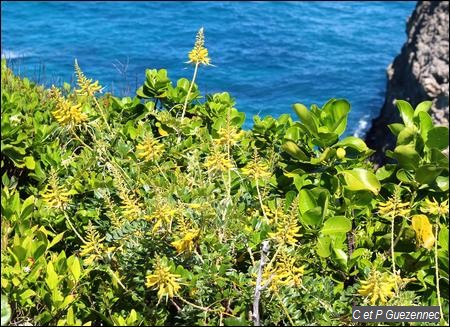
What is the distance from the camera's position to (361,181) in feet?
11.5

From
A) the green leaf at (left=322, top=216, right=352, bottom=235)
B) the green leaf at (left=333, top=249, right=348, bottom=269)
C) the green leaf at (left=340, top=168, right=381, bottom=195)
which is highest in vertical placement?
the green leaf at (left=340, top=168, right=381, bottom=195)

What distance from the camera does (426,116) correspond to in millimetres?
3619

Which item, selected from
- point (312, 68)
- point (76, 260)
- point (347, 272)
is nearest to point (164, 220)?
point (76, 260)

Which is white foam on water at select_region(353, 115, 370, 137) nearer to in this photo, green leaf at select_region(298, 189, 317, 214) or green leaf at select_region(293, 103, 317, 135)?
green leaf at select_region(293, 103, 317, 135)

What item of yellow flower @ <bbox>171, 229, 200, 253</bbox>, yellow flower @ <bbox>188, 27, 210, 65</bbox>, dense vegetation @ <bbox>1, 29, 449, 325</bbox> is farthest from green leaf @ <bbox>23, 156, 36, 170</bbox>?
yellow flower @ <bbox>171, 229, 200, 253</bbox>

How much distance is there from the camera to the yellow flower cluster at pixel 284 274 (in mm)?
2865

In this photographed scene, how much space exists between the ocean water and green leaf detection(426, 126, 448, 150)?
545 inches

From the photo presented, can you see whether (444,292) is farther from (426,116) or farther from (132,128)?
(132,128)

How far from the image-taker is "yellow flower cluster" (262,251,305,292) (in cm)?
287

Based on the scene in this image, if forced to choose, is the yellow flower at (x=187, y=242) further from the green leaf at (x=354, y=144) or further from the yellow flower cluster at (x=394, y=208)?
the green leaf at (x=354, y=144)

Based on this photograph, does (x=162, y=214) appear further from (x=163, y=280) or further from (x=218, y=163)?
(x=218, y=163)

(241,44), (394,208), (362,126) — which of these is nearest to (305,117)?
(394,208)

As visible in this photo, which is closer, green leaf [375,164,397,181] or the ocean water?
green leaf [375,164,397,181]

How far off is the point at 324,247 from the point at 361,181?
15.9 inches
